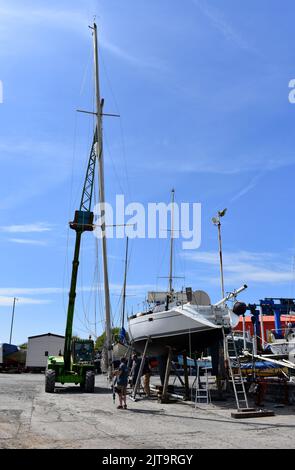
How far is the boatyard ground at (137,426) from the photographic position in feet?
29.0

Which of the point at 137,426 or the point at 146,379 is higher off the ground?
the point at 146,379

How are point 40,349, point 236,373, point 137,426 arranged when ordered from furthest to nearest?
point 40,349 → point 236,373 → point 137,426

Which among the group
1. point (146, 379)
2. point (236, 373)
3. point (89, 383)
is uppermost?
point (236, 373)

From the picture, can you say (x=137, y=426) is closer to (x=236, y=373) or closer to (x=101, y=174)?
(x=236, y=373)

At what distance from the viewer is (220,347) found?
61.2 ft

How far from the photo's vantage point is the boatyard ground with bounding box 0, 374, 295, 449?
883cm

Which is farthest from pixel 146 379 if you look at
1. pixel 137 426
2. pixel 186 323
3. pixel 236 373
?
pixel 137 426

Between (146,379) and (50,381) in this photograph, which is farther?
(50,381)

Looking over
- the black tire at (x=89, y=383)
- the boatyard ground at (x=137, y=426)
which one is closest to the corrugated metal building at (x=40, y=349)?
the black tire at (x=89, y=383)

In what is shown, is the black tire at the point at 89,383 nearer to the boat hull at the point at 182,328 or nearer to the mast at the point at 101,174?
the boat hull at the point at 182,328

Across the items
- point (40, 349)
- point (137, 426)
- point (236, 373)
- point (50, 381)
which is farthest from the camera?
point (40, 349)

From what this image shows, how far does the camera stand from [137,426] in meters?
11.1

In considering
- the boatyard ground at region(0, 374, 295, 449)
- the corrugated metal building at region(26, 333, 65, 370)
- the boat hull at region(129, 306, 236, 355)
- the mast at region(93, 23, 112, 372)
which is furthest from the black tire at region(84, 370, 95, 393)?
the corrugated metal building at region(26, 333, 65, 370)
